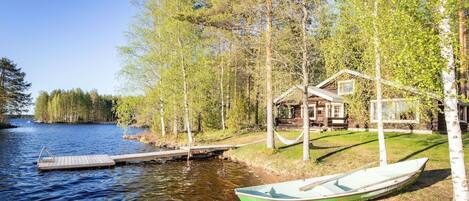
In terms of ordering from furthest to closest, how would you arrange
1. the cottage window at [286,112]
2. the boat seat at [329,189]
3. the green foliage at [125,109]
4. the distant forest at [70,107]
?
the distant forest at [70,107]
the cottage window at [286,112]
the green foliage at [125,109]
the boat seat at [329,189]

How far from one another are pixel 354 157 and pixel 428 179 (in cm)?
494

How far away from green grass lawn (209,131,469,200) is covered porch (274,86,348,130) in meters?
6.16

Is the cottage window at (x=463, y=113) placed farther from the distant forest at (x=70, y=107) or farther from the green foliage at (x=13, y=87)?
the distant forest at (x=70, y=107)

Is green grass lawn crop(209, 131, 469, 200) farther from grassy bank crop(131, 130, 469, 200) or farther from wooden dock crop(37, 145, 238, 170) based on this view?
wooden dock crop(37, 145, 238, 170)

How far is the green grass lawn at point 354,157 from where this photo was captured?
12695mm

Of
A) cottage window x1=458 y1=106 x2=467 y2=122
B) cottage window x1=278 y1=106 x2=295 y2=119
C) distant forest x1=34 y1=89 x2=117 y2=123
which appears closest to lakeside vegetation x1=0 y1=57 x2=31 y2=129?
distant forest x1=34 y1=89 x2=117 y2=123

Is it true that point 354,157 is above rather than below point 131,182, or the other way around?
above

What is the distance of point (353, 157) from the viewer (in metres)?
18.4

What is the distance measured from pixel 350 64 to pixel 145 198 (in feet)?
33.1

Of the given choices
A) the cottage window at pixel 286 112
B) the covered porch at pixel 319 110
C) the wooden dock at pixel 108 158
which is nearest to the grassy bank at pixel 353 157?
the wooden dock at pixel 108 158

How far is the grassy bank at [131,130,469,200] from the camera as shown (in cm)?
1271

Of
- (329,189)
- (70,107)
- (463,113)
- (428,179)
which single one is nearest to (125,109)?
(329,189)

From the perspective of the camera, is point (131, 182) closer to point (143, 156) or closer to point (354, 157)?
point (143, 156)

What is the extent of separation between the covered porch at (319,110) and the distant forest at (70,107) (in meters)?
97.3
